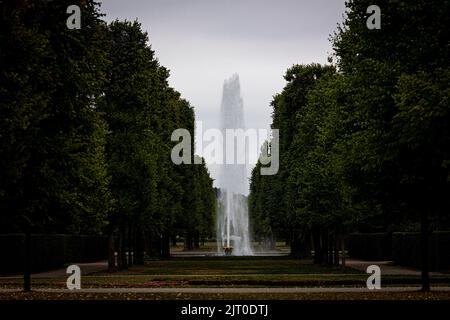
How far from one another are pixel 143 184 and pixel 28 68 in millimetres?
28099

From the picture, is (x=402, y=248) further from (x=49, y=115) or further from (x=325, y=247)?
(x=49, y=115)

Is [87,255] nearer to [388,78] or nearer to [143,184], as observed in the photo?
[143,184]

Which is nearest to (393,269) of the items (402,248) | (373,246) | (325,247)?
(402,248)

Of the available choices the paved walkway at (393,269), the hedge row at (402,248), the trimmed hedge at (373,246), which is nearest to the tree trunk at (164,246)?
the hedge row at (402,248)

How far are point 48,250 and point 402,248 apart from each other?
74.8 ft

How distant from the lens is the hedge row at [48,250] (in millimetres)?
48594

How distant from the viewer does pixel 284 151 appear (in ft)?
245

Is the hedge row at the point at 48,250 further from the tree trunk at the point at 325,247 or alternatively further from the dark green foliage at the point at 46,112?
the tree trunk at the point at 325,247

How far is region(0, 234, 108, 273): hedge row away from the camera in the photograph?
48.6m

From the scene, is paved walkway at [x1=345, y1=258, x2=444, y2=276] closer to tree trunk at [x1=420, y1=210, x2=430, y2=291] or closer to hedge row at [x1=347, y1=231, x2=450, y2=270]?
hedge row at [x1=347, y1=231, x2=450, y2=270]

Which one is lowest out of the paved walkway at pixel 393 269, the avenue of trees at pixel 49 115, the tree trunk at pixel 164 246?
the paved walkway at pixel 393 269

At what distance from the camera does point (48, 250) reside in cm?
5538

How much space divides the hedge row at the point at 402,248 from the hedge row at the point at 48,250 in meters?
22.5

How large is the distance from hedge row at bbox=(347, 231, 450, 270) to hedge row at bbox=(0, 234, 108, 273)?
2254 cm
